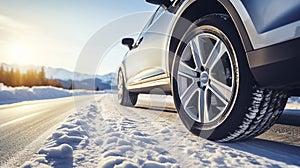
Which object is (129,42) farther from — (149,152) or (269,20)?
(269,20)

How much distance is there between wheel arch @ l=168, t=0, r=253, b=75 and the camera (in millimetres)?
1612

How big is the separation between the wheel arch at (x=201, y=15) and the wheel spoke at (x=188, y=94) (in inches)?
14.4

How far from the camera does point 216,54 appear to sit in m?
1.96

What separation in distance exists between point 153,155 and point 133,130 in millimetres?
829

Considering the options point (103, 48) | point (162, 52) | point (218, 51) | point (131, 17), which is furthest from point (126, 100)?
point (218, 51)

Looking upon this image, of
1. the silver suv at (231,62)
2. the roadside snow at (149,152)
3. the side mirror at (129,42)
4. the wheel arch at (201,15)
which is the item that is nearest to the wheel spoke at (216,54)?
the silver suv at (231,62)

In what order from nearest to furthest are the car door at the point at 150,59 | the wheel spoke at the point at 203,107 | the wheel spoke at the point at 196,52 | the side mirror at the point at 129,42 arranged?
the wheel spoke at the point at 203,107 → the wheel spoke at the point at 196,52 → the car door at the point at 150,59 → the side mirror at the point at 129,42

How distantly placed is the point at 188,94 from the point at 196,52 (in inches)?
15.1

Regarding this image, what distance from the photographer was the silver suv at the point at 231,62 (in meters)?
1.40

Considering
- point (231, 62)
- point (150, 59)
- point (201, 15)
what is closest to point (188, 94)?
point (231, 62)

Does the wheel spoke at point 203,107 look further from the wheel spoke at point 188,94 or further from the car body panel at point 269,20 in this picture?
the car body panel at point 269,20

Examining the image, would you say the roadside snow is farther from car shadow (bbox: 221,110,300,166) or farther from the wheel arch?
the wheel arch

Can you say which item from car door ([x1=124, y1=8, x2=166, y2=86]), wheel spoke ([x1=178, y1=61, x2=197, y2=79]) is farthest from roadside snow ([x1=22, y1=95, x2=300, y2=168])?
car door ([x1=124, y1=8, x2=166, y2=86])

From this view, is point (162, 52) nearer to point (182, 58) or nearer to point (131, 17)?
point (182, 58)
